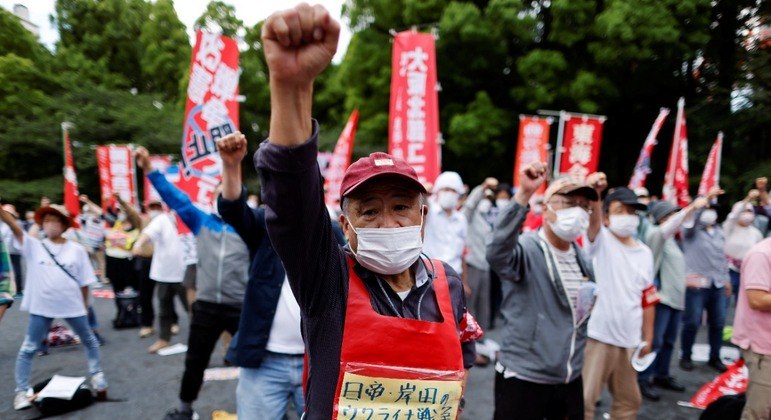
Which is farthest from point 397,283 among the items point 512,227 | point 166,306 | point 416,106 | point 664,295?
point 166,306

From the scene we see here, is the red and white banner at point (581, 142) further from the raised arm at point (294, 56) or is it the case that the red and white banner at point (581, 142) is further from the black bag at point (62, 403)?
the raised arm at point (294, 56)

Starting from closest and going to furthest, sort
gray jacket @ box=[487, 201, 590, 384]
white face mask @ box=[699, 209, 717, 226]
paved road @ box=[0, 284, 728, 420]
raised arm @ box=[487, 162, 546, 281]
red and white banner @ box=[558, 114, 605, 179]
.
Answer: raised arm @ box=[487, 162, 546, 281] < gray jacket @ box=[487, 201, 590, 384] < paved road @ box=[0, 284, 728, 420] < white face mask @ box=[699, 209, 717, 226] < red and white banner @ box=[558, 114, 605, 179]

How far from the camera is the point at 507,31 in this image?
14453 millimetres

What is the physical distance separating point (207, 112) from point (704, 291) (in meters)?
6.14

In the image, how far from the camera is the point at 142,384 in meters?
5.20

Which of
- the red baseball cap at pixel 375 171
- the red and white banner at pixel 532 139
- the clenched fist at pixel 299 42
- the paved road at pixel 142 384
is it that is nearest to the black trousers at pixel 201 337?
the paved road at pixel 142 384

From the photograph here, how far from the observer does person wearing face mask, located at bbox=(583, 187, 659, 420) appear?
11.6 feet

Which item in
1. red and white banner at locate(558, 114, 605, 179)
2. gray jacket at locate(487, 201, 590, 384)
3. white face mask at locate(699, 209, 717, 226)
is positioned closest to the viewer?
gray jacket at locate(487, 201, 590, 384)

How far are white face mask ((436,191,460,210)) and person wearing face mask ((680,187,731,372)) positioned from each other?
2.79 m

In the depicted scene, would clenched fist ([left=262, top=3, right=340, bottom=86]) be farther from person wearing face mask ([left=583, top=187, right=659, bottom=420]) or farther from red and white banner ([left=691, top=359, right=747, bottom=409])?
red and white banner ([left=691, top=359, right=747, bottom=409])

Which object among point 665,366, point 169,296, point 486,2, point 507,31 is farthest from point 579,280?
point 486,2

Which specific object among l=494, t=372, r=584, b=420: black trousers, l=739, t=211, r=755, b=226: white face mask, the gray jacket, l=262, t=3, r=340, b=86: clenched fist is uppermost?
l=262, t=3, r=340, b=86: clenched fist

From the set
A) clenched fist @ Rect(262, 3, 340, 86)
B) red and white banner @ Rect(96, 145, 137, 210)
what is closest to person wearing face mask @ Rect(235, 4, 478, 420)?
clenched fist @ Rect(262, 3, 340, 86)

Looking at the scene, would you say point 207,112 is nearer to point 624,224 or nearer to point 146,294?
point 146,294
